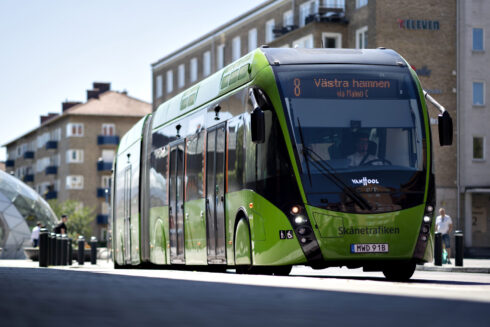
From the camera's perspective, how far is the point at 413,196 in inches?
609

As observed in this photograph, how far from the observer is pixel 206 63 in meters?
76.0

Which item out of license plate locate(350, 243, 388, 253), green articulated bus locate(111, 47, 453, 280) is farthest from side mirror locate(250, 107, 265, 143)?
license plate locate(350, 243, 388, 253)

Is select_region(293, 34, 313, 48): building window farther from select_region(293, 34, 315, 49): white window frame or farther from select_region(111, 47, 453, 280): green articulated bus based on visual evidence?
select_region(111, 47, 453, 280): green articulated bus

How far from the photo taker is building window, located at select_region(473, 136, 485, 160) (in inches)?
2189

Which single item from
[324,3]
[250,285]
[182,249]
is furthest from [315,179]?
[324,3]

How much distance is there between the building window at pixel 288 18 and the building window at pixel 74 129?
187 ft

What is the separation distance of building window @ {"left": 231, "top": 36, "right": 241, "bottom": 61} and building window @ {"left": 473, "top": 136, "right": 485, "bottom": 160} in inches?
790

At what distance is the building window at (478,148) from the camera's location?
5559 cm

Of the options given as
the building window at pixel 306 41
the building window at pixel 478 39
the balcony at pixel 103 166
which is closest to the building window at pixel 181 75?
the building window at pixel 306 41

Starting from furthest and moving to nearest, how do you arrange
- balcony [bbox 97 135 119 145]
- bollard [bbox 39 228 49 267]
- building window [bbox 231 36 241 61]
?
balcony [bbox 97 135 119 145], building window [bbox 231 36 241 61], bollard [bbox 39 228 49 267]

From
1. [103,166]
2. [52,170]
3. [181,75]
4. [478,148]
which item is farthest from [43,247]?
[52,170]

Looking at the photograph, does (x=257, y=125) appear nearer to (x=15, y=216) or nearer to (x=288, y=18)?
(x=288, y=18)

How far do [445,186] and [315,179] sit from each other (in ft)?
134

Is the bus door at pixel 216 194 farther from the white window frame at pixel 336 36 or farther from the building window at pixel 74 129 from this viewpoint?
the building window at pixel 74 129
